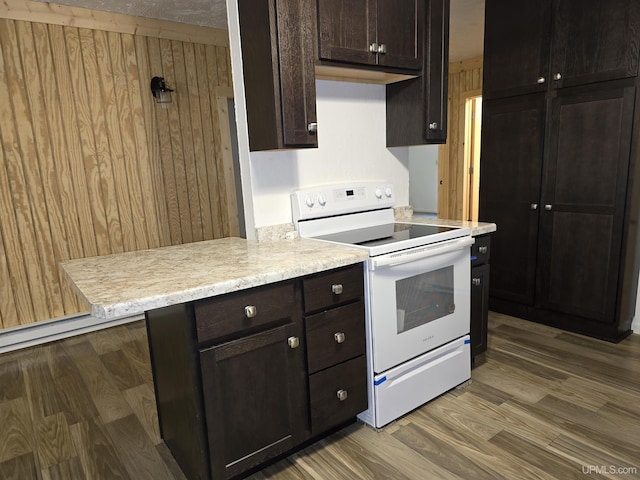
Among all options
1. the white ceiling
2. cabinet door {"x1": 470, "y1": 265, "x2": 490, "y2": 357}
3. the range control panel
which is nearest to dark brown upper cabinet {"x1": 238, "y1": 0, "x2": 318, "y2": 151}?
the range control panel

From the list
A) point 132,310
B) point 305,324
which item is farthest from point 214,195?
point 132,310

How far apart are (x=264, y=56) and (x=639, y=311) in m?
2.93

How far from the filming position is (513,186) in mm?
3141

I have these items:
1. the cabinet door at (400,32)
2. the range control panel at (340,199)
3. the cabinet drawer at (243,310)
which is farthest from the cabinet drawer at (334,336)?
the cabinet door at (400,32)

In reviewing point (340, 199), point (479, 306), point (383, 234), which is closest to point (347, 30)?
point (340, 199)

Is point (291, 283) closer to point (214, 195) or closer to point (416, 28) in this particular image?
point (416, 28)

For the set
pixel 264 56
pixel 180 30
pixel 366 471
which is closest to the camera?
pixel 366 471

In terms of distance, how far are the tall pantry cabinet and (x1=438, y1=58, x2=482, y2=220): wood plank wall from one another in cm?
242

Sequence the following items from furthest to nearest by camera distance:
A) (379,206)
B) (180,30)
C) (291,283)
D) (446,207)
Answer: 1. (446,207)
2. (180,30)
3. (379,206)
4. (291,283)

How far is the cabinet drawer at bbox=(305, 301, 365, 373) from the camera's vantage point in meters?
1.73

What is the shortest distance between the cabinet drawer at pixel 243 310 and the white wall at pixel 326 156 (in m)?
0.65

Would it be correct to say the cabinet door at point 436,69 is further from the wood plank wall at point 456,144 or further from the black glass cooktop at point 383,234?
the wood plank wall at point 456,144

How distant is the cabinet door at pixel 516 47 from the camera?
2855 millimetres

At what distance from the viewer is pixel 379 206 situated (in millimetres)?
2535
